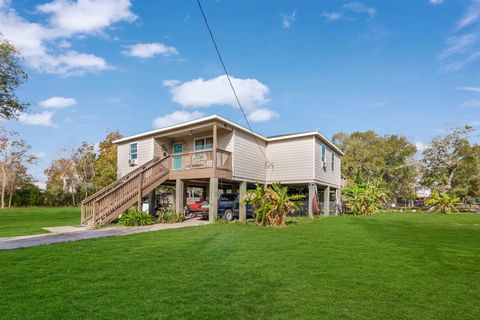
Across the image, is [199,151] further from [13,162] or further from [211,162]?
[13,162]

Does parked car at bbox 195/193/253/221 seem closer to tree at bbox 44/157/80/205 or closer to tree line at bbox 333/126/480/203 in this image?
tree line at bbox 333/126/480/203

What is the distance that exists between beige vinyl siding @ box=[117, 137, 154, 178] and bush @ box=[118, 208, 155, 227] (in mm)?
5915

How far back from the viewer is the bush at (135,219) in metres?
13.5

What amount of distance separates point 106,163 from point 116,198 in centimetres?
→ 2561

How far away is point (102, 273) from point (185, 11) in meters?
7.25

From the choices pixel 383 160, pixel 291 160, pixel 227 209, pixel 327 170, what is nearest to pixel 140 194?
pixel 227 209

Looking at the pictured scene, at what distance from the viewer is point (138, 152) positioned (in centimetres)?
Answer: 2056

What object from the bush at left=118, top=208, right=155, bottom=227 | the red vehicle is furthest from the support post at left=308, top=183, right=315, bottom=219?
the bush at left=118, top=208, right=155, bottom=227

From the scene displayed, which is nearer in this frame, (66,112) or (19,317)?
(19,317)

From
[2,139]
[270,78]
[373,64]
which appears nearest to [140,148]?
[270,78]

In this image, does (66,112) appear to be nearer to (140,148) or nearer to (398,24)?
(140,148)

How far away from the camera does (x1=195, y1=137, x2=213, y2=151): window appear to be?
18.5 meters

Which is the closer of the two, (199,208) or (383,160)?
(199,208)

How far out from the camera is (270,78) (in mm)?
15492
